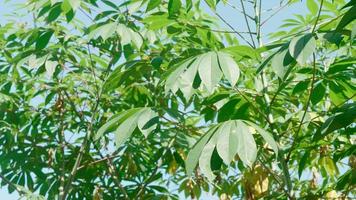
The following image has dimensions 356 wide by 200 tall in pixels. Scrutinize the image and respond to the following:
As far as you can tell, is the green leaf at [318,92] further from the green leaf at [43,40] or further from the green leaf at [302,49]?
the green leaf at [43,40]

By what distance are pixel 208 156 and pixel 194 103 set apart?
5.16 feet

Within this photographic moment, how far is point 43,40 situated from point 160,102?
751mm

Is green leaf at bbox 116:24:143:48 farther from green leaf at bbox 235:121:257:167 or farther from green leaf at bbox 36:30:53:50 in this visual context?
green leaf at bbox 235:121:257:167

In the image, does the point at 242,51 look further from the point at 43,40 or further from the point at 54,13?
the point at 43,40

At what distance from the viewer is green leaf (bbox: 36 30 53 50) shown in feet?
9.62

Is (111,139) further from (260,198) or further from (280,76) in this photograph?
(280,76)

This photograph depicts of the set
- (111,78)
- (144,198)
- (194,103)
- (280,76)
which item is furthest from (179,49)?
(280,76)

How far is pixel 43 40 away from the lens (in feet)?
9.75

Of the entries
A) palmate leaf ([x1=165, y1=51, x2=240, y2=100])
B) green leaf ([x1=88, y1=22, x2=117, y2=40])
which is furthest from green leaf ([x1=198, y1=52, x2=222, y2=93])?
green leaf ([x1=88, y1=22, x2=117, y2=40])

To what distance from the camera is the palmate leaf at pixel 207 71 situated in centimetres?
173

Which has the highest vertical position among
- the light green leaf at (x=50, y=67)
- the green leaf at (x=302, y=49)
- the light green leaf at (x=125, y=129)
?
the green leaf at (x=302, y=49)

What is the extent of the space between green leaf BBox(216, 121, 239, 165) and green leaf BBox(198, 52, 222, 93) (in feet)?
0.51

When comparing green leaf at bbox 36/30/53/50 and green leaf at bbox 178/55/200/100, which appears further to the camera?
green leaf at bbox 36/30/53/50

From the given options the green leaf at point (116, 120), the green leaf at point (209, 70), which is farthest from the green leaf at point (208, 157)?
the green leaf at point (116, 120)
